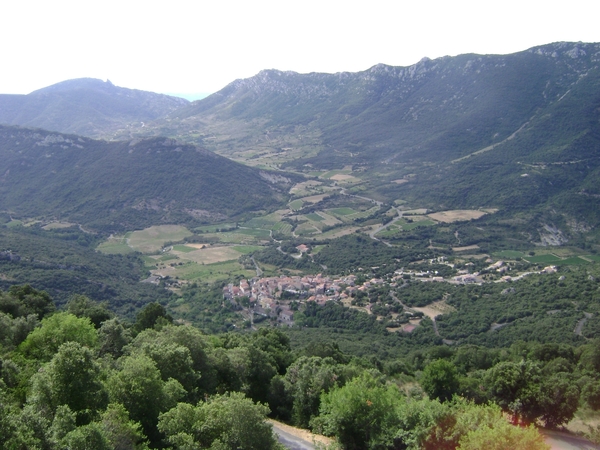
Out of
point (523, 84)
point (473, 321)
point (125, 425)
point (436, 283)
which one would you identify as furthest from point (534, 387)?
point (523, 84)

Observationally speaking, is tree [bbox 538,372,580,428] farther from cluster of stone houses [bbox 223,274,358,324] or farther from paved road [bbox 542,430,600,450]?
cluster of stone houses [bbox 223,274,358,324]

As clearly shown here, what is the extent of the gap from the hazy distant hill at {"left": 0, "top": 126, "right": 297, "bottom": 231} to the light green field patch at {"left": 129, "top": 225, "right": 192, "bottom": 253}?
4.06 m

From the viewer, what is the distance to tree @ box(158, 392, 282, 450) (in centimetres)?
1479

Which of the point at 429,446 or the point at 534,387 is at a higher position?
the point at 429,446

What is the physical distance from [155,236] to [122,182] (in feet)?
90.8

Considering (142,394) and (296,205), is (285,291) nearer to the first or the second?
(142,394)

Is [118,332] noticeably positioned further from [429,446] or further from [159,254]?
[159,254]

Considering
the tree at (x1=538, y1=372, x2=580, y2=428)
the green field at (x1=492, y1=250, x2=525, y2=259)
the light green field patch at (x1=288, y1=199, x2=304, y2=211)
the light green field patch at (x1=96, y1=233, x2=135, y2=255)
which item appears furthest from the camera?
the light green field patch at (x1=288, y1=199, x2=304, y2=211)

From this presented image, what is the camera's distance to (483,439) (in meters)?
13.2

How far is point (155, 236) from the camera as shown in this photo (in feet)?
326

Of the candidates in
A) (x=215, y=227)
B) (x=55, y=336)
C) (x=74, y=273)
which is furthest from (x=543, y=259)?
(x=55, y=336)

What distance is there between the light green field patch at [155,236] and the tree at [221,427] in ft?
258

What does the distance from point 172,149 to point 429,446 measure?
131809 millimetres

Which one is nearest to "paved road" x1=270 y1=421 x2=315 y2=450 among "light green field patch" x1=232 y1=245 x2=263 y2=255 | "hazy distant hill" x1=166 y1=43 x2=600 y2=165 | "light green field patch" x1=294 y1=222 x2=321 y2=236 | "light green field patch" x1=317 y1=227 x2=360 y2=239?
"light green field patch" x1=232 y1=245 x2=263 y2=255
